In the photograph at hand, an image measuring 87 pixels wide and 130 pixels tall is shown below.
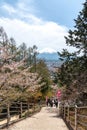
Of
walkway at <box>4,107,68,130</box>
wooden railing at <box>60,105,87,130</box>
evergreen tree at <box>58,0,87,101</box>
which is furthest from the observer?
evergreen tree at <box>58,0,87,101</box>

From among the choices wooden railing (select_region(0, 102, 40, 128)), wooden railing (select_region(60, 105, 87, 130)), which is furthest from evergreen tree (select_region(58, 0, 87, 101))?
wooden railing (select_region(60, 105, 87, 130))

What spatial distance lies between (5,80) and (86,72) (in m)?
17.7

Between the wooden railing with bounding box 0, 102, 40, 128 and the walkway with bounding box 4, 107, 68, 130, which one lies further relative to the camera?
the wooden railing with bounding box 0, 102, 40, 128

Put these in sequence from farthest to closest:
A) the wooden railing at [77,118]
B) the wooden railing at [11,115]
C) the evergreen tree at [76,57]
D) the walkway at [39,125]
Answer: the evergreen tree at [76,57]
the wooden railing at [11,115]
the walkway at [39,125]
the wooden railing at [77,118]

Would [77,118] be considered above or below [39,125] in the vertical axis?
above

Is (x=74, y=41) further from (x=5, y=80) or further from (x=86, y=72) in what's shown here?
(x=5, y=80)

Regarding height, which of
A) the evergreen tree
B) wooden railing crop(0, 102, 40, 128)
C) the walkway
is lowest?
the walkway

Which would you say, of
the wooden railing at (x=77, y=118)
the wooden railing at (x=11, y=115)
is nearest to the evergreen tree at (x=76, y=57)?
the wooden railing at (x=11, y=115)

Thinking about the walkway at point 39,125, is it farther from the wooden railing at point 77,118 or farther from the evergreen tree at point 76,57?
the evergreen tree at point 76,57

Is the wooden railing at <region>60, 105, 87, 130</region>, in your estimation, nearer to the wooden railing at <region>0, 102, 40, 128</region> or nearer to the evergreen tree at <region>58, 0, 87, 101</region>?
the wooden railing at <region>0, 102, 40, 128</region>

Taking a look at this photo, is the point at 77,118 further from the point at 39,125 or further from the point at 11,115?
the point at 11,115

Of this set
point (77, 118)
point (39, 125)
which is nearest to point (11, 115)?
point (39, 125)

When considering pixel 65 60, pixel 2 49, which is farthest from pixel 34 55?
pixel 2 49

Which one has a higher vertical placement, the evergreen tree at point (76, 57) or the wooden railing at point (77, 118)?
the evergreen tree at point (76, 57)
